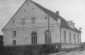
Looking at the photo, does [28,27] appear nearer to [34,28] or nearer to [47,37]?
[34,28]

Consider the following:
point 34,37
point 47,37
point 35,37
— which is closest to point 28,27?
point 34,37

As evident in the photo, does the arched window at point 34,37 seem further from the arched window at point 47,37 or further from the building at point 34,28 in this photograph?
the arched window at point 47,37

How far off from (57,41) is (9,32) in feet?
43.1

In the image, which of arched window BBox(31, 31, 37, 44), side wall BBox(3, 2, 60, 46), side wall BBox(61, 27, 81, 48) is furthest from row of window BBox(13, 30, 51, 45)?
side wall BBox(61, 27, 81, 48)

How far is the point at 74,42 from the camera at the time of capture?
48.1m

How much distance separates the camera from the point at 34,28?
39.4m

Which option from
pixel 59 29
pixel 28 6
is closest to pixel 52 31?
pixel 59 29

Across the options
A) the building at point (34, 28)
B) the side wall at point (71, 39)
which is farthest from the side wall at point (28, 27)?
the side wall at point (71, 39)

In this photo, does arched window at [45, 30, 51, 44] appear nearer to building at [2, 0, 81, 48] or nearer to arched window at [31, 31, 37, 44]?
building at [2, 0, 81, 48]

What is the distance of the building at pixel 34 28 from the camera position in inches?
1457

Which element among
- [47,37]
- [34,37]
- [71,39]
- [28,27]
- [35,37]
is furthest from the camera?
[71,39]

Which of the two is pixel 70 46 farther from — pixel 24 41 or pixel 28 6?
pixel 28 6

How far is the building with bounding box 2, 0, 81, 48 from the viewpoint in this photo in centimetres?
3700

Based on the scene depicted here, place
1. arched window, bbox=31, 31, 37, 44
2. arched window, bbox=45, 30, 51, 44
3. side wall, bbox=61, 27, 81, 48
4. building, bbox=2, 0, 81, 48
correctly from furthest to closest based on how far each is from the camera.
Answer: arched window, bbox=31, 31, 37, 44, side wall, bbox=61, 27, 81, 48, arched window, bbox=45, 30, 51, 44, building, bbox=2, 0, 81, 48
